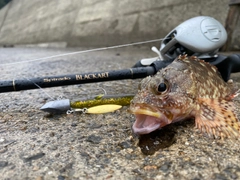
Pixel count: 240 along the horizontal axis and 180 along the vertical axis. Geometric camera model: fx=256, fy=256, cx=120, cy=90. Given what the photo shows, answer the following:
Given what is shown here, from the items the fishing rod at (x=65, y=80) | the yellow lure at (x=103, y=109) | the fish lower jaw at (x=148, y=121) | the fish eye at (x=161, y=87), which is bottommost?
the yellow lure at (x=103, y=109)

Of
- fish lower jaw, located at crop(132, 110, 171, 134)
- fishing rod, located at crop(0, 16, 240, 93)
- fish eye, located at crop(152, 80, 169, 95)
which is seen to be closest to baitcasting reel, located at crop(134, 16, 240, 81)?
fishing rod, located at crop(0, 16, 240, 93)

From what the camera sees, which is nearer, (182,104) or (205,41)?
(182,104)

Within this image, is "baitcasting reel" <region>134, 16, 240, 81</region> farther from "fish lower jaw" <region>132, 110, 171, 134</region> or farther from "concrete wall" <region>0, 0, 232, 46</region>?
"concrete wall" <region>0, 0, 232, 46</region>

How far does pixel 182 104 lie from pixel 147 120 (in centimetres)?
21

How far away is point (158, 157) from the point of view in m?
1.21

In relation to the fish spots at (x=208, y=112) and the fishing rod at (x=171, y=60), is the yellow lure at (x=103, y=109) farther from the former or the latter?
the fish spots at (x=208, y=112)

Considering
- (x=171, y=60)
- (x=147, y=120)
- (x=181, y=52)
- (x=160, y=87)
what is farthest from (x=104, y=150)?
(x=181, y=52)

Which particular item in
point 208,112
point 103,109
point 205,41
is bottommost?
point 103,109

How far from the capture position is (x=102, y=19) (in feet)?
23.2

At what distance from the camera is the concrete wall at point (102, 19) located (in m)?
4.95

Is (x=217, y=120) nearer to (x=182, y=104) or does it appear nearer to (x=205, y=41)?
(x=182, y=104)

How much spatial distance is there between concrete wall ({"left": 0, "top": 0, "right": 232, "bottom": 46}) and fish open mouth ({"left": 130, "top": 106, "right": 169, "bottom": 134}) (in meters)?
3.59

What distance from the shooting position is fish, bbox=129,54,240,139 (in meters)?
1.29


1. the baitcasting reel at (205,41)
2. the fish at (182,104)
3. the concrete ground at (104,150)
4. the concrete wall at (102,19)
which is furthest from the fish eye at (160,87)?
the concrete wall at (102,19)
